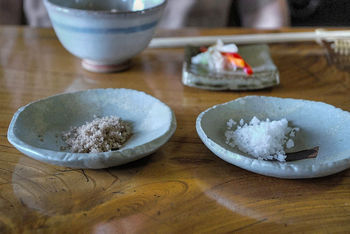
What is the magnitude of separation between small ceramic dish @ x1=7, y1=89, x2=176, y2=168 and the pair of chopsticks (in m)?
0.49

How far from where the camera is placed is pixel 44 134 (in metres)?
0.84

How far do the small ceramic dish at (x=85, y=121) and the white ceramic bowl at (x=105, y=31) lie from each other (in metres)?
0.21

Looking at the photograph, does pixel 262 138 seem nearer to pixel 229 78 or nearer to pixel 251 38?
pixel 229 78

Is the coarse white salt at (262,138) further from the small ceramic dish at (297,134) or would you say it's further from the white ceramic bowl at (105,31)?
the white ceramic bowl at (105,31)

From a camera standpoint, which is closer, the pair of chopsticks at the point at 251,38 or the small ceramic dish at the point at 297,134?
the small ceramic dish at the point at 297,134

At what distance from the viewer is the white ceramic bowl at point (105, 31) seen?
107 centimetres

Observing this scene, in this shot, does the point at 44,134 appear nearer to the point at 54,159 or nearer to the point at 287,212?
the point at 54,159

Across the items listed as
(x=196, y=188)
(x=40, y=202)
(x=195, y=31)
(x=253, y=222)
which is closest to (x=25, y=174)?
(x=40, y=202)

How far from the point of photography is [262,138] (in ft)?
2.54

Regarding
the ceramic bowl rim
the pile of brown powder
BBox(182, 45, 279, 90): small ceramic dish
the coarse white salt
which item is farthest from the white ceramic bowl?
the coarse white salt

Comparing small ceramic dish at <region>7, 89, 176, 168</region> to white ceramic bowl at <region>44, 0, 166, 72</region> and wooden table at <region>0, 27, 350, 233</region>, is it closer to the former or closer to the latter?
wooden table at <region>0, 27, 350, 233</region>

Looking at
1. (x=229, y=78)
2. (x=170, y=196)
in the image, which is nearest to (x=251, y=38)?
(x=229, y=78)

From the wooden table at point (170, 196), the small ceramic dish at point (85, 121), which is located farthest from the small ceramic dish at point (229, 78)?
the small ceramic dish at point (85, 121)

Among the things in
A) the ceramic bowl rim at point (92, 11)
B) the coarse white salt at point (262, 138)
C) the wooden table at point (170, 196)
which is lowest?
the wooden table at point (170, 196)
